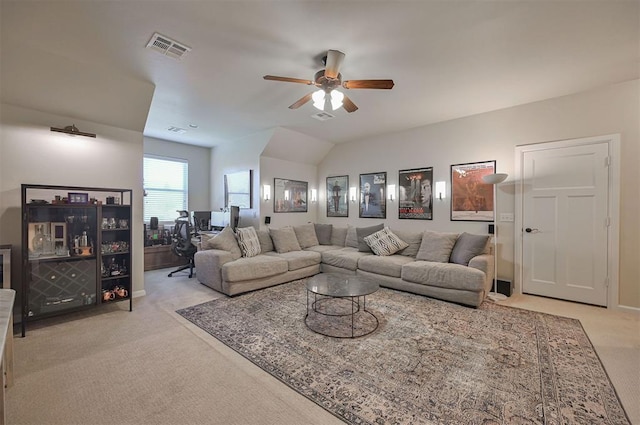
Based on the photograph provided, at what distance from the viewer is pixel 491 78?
3193 millimetres

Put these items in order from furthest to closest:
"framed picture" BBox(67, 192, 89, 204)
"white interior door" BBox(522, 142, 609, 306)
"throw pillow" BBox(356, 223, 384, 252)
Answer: "throw pillow" BBox(356, 223, 384, 252) < "white interior door" BBox(522, 142, 609, 306) < "framed picture" BBox(67, 192, 89, 204)

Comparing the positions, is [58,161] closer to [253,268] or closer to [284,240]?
[253,268]

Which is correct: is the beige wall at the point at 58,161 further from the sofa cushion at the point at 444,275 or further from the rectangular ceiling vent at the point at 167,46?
the sofa cushion at the point at 444,275

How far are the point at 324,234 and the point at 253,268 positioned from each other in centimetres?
223

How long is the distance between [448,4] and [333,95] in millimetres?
1244

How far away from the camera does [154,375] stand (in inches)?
81.9

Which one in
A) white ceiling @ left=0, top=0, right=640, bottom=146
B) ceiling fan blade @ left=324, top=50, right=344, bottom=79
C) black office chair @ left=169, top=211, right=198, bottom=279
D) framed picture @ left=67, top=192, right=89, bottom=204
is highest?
white ceiling @ left=0, top=0, right=640, bottom=146

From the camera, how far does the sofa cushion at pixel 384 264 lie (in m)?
4.13

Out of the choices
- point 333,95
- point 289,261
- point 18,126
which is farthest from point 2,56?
point 289,261

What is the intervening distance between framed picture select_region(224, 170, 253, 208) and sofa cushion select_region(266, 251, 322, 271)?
1499 millimetres

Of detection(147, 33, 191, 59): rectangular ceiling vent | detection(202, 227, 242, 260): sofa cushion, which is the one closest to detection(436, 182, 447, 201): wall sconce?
detection(202, 227, 242, 260): sofa cushion

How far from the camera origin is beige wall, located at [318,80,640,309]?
3.31m

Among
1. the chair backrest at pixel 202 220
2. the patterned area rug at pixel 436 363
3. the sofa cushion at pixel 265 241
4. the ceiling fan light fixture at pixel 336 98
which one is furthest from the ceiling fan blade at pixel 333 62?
the chair backrest at pixel 202 220

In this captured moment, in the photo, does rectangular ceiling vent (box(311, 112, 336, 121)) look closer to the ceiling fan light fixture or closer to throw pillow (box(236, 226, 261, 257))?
the ceiling fan light fixture
